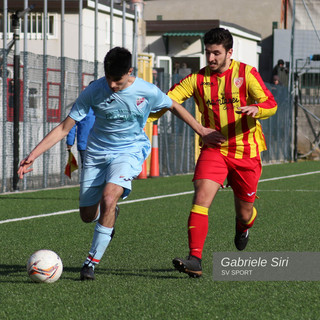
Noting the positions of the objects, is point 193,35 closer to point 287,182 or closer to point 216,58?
point 287,182

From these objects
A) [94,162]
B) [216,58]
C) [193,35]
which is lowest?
[94,162]

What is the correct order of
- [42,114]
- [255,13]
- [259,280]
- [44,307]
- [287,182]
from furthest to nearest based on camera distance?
[255,13]
[287,182]
[42,114]
[259,280]
[44,307]

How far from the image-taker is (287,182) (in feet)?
60.1

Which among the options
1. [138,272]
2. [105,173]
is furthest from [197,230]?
[105,173]

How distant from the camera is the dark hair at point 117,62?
21.1ft

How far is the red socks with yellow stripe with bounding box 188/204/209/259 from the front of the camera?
22.2 ft

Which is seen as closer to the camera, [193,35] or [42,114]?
[42,114]

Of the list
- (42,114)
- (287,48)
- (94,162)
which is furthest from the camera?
(287,48)

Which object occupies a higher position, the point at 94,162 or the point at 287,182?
the point at 94,162

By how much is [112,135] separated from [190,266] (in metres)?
1.34

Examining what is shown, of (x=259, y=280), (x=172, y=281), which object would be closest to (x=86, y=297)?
(x=172, y=281)

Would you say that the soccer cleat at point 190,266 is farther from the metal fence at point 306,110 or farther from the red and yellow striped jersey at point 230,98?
the metal fence at point 306,110

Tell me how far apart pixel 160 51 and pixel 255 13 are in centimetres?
1130

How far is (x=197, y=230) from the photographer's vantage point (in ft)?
22.4
